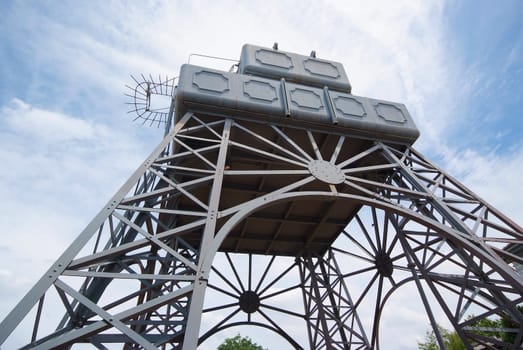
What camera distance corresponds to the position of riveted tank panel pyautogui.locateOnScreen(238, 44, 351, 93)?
10.4 metres

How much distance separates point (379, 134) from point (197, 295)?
6876 millimetres

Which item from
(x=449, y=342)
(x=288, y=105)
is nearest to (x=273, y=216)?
(x=288, y=105)

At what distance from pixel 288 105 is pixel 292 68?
2.48m

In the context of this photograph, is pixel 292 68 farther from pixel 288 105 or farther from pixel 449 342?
pixel 449 342

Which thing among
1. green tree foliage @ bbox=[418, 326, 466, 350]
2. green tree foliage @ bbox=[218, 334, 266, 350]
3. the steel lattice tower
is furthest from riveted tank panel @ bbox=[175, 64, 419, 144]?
green tree foliage @ bbox=[218, 334, 266, 350]

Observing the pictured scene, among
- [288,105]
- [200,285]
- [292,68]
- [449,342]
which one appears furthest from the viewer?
[449,342]

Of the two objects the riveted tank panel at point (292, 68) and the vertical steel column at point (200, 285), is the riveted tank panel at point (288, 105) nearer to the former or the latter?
the riveted tank panel at point (292, 68)

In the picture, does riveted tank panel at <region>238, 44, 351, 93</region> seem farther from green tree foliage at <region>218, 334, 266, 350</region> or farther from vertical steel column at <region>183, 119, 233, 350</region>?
green tree foliage at <region>218, 334, 266, 350</region>

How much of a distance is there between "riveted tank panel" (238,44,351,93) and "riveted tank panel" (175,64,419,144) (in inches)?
36.9

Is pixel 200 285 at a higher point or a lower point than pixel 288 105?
lower

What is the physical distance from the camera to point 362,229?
12.1m

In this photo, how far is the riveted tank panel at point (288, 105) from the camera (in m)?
8.42

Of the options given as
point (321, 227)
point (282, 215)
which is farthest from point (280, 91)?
point (321, 227)

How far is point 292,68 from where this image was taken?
10.8 metres
